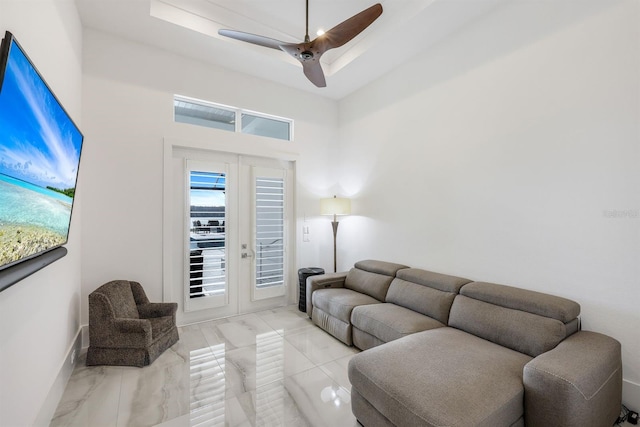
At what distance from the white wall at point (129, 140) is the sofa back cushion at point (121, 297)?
0.32m

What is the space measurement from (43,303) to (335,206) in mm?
3272

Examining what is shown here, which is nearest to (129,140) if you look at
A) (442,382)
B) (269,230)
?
(269,230)

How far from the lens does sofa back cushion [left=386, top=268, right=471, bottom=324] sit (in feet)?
9.11

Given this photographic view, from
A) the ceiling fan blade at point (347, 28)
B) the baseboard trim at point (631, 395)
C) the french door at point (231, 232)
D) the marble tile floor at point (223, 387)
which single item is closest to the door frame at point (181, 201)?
the french door at point (231, 232)

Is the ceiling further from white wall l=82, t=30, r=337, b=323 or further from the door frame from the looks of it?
the door frame

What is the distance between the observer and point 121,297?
2.92m

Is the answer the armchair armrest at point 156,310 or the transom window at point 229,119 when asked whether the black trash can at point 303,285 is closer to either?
the armchair armrest at point 156,310

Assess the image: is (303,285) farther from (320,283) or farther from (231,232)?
(231,232)

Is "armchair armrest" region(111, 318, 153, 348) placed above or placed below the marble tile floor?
above

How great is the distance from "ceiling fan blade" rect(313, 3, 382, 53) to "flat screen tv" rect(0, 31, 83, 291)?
1831 millimetres

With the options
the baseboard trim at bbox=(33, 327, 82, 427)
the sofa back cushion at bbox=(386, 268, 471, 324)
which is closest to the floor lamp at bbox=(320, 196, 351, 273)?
the sofa back cushion at bbox=(386, 268, 471, 324)

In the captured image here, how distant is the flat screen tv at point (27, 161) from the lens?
1076 millimetres

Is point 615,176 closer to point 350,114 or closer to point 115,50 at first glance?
point 350,114

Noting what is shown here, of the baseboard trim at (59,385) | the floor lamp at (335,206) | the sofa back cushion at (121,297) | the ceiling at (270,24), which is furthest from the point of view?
the floor lamp at (335,206)
